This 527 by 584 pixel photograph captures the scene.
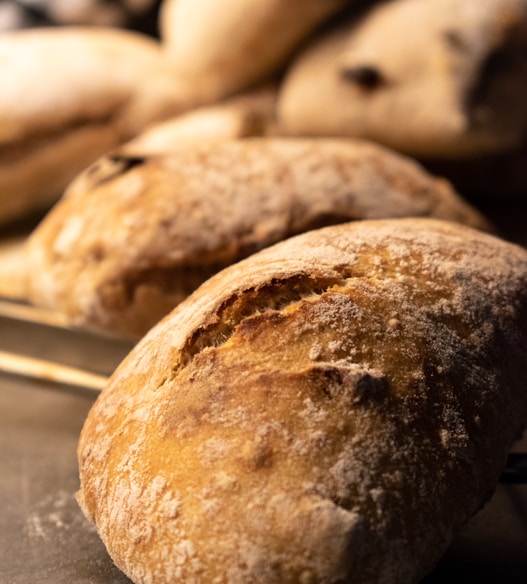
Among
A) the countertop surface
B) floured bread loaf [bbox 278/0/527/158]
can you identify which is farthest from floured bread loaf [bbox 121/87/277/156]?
the countertop surface

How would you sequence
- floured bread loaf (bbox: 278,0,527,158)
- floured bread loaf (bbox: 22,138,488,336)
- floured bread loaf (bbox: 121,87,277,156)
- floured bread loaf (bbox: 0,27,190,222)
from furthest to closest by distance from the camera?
floured bread loaf (bbox: 0,27,190,222) → floured bread loaf (bbox: 121,87,277,156) → floured bread loaf (bbox: 278,0,527,158) → floured bread loaf (bbox: 22,138,488,336)

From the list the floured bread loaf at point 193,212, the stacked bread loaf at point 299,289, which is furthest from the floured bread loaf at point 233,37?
the floured bread loaf at point 193,212

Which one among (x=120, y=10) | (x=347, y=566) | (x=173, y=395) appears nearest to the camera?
(x=347, y=566)

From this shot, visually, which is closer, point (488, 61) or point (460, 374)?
point (460, 374)

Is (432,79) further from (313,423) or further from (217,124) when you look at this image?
(313,423)

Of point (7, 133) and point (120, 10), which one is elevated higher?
point (120, 10)

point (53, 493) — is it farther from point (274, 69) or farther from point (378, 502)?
point (274, 69)

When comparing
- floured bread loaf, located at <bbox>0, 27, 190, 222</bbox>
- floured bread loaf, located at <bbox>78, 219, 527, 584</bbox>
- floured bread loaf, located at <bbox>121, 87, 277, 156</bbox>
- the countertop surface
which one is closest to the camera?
floured bread loaf, located at <bbox>78, 219, 527, 584</bbox>

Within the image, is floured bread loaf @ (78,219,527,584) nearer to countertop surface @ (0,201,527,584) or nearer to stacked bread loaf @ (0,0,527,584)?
stacked bread loaf @ (0,0,527,584)

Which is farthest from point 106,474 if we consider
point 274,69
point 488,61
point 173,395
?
point 274,69
